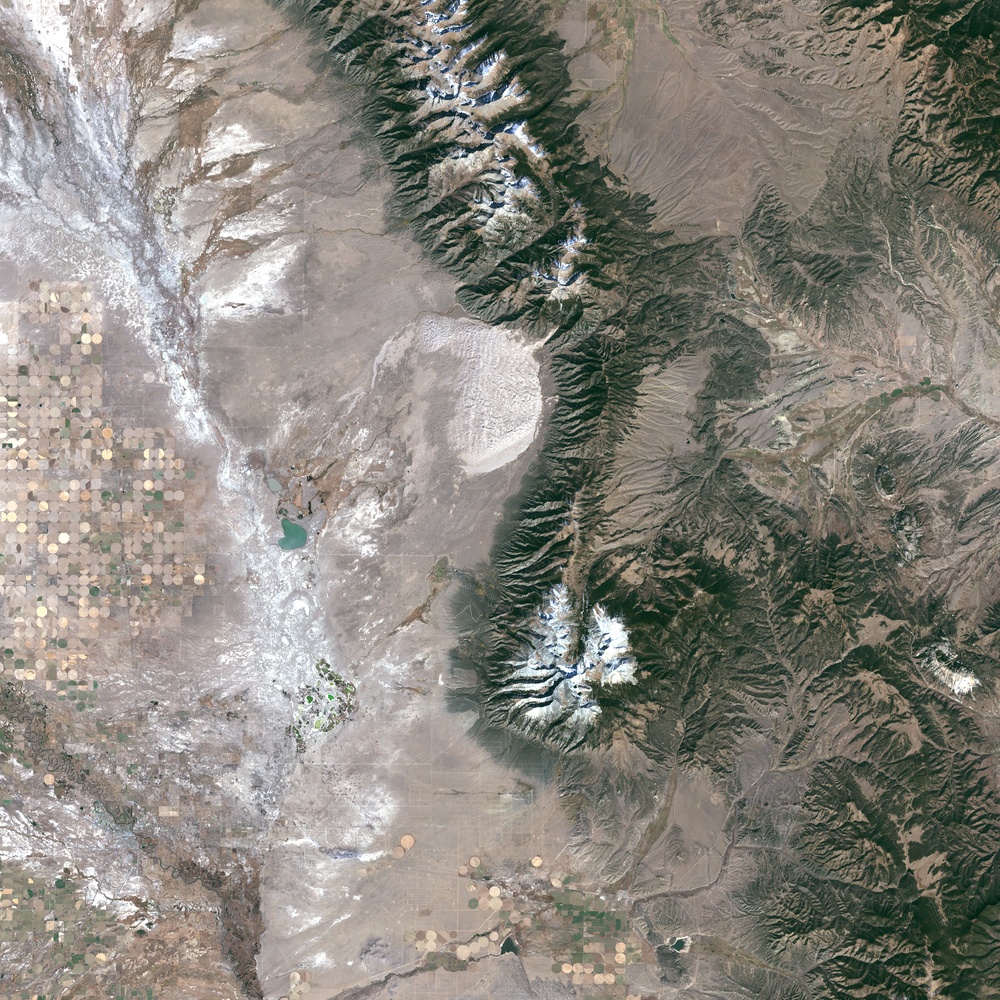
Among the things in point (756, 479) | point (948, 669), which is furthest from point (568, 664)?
point (948, 669)

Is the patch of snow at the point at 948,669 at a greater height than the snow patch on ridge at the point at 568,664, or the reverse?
the patch of snow at the point at 948,669

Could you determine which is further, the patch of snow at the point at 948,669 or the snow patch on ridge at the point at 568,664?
the patch of snow at the point at 948,669

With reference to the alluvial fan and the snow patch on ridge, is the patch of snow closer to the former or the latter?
the alluvial fan

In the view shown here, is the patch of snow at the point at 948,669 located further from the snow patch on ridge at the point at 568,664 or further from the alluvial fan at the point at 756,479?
the snow patch on ridge at the point at 568,664

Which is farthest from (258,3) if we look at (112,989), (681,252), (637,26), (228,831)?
(112,989)

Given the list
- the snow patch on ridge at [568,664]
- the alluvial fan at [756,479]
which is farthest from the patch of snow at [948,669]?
the snow patch on ridge at [568,664]

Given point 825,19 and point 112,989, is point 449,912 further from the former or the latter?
point 825,19

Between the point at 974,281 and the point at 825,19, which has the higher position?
the point at 825,19

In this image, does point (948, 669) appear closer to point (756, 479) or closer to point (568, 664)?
point (756, 479)

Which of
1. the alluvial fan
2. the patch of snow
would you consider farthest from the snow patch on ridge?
the patch of snow

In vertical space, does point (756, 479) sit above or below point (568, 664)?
above

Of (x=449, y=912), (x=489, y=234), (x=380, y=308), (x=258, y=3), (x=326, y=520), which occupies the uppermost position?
(x=258, y=3)
